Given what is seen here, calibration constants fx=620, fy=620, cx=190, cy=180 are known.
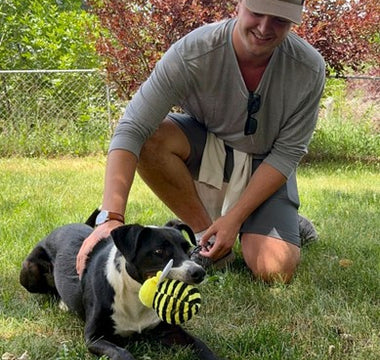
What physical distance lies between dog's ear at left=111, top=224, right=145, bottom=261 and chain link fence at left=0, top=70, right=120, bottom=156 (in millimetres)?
6472

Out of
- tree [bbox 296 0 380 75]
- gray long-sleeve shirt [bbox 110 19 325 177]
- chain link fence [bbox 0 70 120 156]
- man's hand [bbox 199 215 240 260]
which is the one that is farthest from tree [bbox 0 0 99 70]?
man's hand [bbox 199 215 240 260]

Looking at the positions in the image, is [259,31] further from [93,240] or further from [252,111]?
[93,240]

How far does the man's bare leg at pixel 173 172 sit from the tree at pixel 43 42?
21.6ft

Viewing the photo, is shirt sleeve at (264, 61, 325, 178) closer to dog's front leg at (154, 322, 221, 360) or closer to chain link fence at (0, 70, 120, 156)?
dog's front leg at (154, 322, 221, 360)

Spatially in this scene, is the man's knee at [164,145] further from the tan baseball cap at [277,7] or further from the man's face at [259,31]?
the tan baseball cap at [277,7]

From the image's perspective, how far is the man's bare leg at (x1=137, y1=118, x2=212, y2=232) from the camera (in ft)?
12.1

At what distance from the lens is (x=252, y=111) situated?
136 inches

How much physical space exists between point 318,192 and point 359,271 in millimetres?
2534

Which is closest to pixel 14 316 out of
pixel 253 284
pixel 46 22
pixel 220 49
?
pixel 253 284

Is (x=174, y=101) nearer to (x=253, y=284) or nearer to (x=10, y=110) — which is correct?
(x=253, y=284)

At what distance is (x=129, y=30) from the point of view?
333 inches

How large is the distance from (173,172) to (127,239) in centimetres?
138

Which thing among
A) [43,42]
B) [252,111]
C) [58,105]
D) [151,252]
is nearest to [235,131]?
[252,111]

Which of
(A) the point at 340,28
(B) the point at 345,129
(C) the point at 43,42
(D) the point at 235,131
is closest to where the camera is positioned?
(D) the point at 235,131
